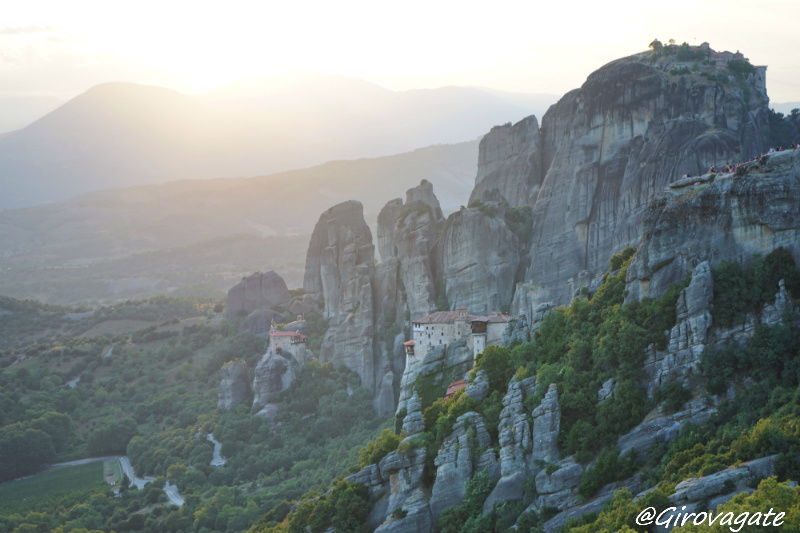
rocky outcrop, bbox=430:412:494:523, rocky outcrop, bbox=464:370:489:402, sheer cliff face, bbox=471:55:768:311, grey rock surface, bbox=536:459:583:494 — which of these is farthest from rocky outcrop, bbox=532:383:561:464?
sheer cliff face, bbox=471:55:768:311

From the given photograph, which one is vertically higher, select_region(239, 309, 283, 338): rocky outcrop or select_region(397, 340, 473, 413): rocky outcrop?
select_region(397, 340, 473, 413): rocky outcrop

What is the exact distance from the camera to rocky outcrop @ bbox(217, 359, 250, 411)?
88.1 meters

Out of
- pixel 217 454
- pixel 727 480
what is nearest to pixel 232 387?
pixel 217 454

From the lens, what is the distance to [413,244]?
3553 inches

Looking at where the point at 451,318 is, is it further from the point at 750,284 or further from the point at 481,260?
the point at 750,284

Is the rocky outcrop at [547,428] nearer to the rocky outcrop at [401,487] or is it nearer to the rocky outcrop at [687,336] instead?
the rocky outcrop at [687,336]

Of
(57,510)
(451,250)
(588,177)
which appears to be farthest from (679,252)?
(57,510)

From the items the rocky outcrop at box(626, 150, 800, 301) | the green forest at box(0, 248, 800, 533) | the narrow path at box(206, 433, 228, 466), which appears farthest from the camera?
the narrow path at box(206, 433, 228, 466)

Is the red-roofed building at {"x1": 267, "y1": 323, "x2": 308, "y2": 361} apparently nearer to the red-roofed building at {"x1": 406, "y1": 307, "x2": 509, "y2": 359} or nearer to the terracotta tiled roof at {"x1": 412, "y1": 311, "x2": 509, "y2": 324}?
the red-roofed building at {"x1": 406, "y1": 307, "x2": 509, "y2": 359}

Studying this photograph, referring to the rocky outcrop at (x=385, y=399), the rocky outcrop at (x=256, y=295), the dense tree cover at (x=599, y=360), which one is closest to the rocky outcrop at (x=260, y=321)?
the rocky outcrop at (x=256, y=295)

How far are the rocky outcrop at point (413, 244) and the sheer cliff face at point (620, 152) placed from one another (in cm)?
775

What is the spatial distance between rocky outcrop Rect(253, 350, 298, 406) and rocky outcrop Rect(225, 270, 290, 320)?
2072cm

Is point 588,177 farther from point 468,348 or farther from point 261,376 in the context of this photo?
point 261,376

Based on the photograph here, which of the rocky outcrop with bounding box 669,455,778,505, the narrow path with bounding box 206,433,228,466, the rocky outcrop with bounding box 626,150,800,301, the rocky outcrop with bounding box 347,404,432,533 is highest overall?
the rocky outcrop with bounding box 626,150,800,301
